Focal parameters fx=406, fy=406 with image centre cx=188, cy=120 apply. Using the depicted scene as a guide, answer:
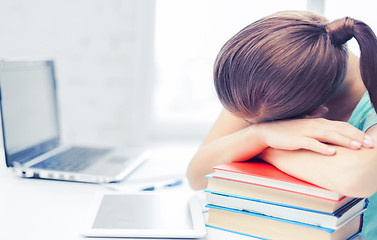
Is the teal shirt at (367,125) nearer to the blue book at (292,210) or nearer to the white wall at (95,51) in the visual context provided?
the blue book at (292,210)

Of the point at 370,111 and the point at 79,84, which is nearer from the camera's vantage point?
the point at 370,111

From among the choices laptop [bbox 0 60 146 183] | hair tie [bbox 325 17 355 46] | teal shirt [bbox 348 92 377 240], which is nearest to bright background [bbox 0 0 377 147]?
laptop [bbox 0 60 146 183]

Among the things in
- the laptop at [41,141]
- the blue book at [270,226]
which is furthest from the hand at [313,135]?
the laptop at [41,141]

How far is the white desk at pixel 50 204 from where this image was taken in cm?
68

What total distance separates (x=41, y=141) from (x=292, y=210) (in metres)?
0.80

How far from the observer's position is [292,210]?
62 cm

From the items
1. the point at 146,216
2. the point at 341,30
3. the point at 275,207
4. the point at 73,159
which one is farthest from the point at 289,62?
the point at 73,159

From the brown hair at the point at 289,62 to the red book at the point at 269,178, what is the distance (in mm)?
104

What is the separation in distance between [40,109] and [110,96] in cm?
60

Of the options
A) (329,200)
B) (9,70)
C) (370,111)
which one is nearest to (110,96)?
(9,70)

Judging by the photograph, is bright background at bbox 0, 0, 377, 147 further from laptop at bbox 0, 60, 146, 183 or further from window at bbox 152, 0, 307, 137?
laptop at bbox 0, 60, 146, 183

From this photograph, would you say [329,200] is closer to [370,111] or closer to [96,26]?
[370,111]

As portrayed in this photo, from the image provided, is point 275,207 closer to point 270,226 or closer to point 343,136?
point 270,226

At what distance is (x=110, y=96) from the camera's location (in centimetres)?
178
